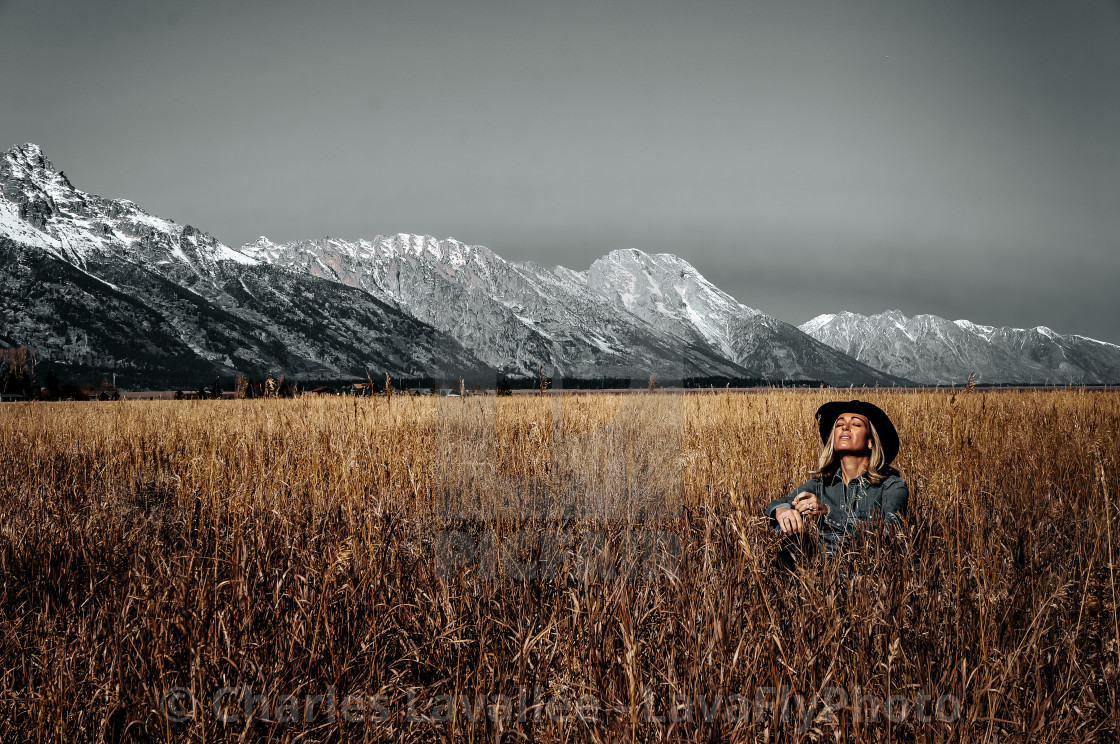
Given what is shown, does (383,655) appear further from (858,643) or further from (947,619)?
(947,619)

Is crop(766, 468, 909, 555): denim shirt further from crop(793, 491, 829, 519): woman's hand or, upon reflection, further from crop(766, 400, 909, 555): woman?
crop(793, 491, 829, 519): woman's hand

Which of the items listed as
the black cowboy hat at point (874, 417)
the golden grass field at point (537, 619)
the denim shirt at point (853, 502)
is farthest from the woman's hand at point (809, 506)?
the black cowboy hat at point (874, 417)

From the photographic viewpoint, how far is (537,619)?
2189mm

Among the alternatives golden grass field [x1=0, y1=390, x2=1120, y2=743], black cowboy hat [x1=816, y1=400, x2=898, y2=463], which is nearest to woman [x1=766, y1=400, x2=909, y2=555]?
black cowboy hat [x1=816, y1=400, x2=898, y2=463]

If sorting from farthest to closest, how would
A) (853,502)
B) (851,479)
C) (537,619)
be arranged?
(851,479)
(853,502)
(537,619)

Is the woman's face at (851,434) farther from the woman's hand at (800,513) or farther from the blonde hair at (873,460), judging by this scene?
the woman's hand at (800,513)

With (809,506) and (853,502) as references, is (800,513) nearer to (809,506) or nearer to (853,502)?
(809,506)

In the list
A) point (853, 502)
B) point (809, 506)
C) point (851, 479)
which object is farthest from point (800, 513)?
point (851, 479)

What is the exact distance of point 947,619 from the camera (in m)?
2.04

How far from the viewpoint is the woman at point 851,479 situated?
297cm

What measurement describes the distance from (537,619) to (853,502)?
1.88 metres

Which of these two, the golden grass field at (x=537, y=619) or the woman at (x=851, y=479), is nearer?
the golden grass field at (x=537, y=619)

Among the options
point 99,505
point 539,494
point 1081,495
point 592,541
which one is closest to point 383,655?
point 592,541

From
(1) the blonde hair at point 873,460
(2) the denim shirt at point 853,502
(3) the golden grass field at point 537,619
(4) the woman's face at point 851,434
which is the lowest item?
(3) the golden grass field at point 537,619
